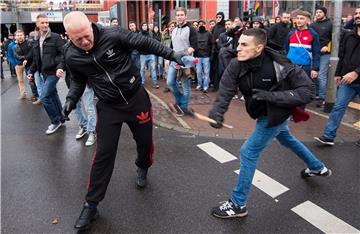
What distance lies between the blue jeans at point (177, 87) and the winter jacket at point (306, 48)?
198cm

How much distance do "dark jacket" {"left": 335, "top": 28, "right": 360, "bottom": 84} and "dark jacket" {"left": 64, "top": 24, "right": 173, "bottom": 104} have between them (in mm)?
3051

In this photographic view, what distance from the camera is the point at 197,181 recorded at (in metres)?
4.16

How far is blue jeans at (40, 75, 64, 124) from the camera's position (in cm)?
611

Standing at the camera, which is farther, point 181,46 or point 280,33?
point 280,33

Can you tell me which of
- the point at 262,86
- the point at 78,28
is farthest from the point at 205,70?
the point at 78,28

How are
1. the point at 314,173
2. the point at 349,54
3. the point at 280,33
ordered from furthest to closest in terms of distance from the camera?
the point at 280,33, the point at 349,54, the point at 314,173

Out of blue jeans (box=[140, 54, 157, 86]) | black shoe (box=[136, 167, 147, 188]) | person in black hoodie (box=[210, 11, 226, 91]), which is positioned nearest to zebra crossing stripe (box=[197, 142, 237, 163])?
black shoe (box=[136, 167, 147, 188])

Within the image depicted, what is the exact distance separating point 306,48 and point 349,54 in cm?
140

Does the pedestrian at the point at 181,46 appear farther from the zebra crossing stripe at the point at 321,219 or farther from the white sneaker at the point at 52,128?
the zebra crossing stripe at the point at 321,219

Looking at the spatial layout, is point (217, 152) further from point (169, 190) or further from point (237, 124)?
point (237, 124)

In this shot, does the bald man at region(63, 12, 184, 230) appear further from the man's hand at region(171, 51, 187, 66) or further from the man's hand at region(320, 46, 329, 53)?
the man's hand at region(320, 46, 329, 53)

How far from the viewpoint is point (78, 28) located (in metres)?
2.89

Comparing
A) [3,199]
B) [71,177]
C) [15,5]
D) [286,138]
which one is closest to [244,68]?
[286,138]

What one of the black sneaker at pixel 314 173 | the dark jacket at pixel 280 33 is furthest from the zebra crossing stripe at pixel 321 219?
the dark jacket at pixel 280 33
